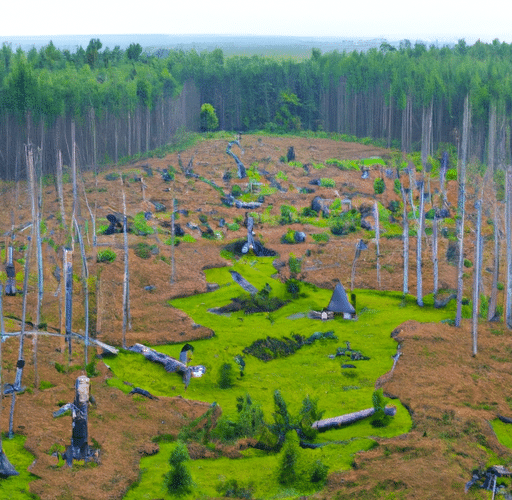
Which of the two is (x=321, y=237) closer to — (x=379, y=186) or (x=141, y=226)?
(x=141, y=226)

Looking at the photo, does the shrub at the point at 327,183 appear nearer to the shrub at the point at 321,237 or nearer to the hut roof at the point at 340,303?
the shrub at the point at 321,237

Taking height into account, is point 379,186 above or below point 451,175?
below

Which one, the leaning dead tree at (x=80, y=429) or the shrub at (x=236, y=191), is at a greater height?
the shrub at (x=236, y=191)

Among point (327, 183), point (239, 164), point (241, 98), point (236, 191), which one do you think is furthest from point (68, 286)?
point (241, 98)

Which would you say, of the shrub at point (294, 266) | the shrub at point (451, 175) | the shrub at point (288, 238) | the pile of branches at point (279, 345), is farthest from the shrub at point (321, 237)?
the shrub at point (451, 175)

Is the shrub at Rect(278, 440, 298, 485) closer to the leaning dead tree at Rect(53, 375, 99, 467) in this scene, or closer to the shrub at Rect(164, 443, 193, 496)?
the shrub at Rect(164, 443, 193, 496)

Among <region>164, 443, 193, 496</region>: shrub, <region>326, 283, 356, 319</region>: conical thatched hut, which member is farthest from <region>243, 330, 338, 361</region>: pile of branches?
<region>164, 443, 193, 496</region>: shrub
